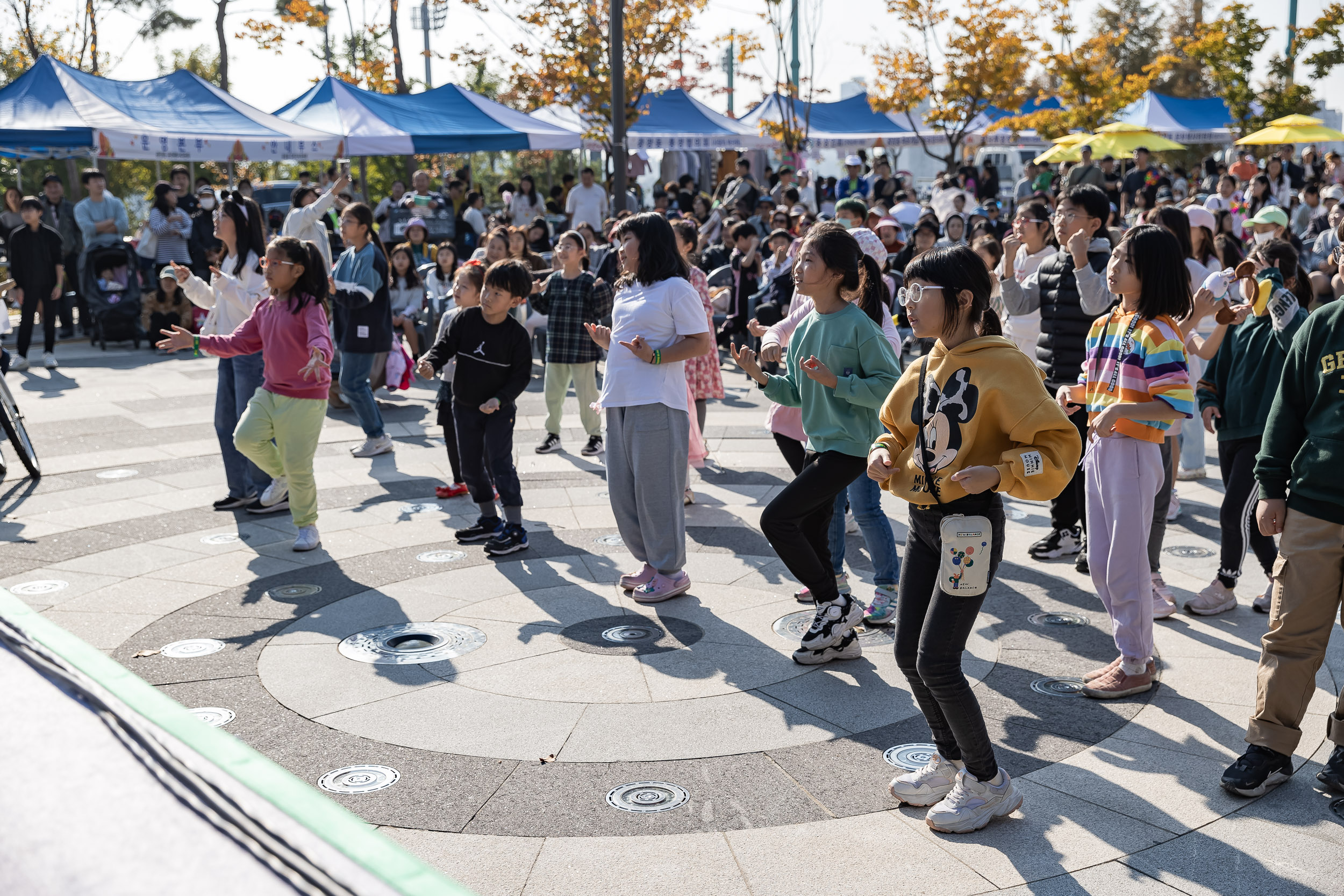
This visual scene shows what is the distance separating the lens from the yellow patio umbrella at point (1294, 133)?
799 inches

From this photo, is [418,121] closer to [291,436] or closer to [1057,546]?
[291,436]

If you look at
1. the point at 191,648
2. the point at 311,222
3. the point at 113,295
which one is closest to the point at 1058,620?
the point at 191,648

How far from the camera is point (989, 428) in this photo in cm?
356

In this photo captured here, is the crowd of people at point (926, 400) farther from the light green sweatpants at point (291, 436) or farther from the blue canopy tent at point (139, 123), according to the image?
the blue canopy tent at point (139, 123)

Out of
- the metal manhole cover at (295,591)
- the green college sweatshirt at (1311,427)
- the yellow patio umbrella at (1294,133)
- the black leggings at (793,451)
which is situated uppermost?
the yellow patio umbrella at (1294,133)

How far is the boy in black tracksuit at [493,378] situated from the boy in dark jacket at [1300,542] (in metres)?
4.10

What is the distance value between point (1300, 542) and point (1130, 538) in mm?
953

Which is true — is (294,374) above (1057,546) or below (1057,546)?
above

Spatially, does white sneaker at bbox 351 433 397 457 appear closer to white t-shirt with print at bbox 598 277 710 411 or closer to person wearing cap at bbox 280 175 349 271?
person wearing cap at bbox 280 175 349 271

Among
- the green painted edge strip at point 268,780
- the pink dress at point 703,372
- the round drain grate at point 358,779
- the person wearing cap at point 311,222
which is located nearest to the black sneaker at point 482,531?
the pink dress at point 703,372

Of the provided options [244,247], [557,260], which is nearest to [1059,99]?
[557,260]

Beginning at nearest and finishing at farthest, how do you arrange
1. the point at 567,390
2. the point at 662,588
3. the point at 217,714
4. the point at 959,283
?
the point at 959,283
the point at 217,714
the point at 662,588
the point at 567,390

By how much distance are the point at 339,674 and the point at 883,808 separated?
7.92 ft

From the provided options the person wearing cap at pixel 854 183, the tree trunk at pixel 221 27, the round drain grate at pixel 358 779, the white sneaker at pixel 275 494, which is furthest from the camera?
the tree trunk at pixel 221 27
